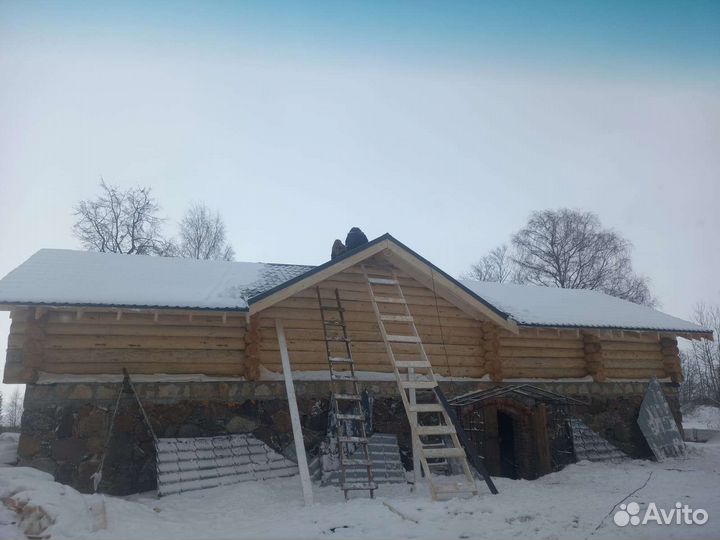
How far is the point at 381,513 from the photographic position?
666cm

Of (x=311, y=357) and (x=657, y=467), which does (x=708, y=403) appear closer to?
(x=657, y=467)

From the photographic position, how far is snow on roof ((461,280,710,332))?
1294 centimetres

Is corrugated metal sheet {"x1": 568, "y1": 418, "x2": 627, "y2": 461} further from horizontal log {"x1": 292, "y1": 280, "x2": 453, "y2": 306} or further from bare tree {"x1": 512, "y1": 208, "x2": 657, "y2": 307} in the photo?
bare tree {"x1": 512, "y1": 208, "x2": 657, "y2": 307}

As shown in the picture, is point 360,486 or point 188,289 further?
point 188,289

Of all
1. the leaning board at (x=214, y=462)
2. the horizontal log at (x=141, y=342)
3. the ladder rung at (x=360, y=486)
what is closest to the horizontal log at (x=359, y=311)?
the horizontal log at (x=141, y=342)

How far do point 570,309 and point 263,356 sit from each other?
8460 mm

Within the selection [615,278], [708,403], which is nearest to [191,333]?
[615,278]

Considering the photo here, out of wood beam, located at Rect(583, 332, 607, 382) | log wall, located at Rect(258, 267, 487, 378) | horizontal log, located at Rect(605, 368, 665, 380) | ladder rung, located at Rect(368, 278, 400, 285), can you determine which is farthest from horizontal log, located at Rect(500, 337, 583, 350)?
ladder rung, located at Rect(368, 278, 400, 285)

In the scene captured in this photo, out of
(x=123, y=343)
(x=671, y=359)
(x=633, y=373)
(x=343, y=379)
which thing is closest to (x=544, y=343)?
(x=633, y=373)

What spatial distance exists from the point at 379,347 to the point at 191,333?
3.89m

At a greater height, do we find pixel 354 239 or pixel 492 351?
pixel 354 239

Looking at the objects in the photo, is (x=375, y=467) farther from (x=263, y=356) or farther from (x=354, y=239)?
(x=354, y=239)

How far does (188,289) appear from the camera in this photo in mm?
10297

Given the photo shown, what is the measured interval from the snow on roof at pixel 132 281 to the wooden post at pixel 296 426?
0.94m
